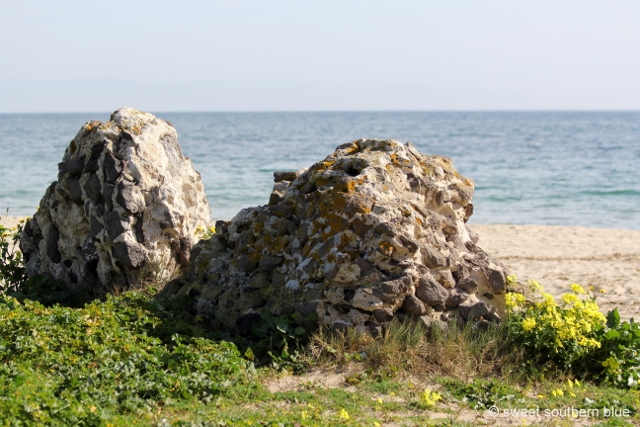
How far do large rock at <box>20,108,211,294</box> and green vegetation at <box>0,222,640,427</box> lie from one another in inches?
38.1

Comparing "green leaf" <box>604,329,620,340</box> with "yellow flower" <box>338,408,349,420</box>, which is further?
"green leaf" <box>604,329,620,340</box>

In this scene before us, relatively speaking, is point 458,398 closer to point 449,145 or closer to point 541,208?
point 541,208

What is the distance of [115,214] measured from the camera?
824cm

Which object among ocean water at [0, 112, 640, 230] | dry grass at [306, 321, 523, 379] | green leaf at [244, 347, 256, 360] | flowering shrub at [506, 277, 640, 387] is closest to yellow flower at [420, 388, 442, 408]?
dry grass at [306, 321, 523, 379]

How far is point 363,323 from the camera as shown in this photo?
22.1 ft

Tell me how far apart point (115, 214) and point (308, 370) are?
3302mm


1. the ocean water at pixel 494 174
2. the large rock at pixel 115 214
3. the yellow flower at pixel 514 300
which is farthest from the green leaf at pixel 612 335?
the ocean water at pixel 494 174

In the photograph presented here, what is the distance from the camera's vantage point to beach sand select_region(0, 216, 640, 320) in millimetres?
10539

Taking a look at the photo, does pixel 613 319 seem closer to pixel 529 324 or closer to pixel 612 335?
pixel 612 335

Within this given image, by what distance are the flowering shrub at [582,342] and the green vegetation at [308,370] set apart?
0.01 metres

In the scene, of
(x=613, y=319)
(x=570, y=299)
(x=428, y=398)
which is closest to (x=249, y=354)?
(x=428, y=398)

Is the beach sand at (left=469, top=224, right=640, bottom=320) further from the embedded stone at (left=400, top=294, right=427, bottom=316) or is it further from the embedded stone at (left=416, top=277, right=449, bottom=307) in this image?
the embedded stone at (left=400, top=294, right=427, bottom=316)

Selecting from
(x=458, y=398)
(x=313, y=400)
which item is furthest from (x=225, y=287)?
(x=458, y=398)

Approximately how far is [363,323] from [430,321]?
67 cm
